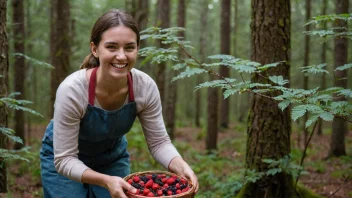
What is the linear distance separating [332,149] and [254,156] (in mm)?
5281

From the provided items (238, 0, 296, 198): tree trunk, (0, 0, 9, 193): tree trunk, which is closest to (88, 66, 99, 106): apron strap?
(0, 0, 9, 193): tree trunk

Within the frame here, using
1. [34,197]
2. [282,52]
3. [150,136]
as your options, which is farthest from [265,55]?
[34,197]

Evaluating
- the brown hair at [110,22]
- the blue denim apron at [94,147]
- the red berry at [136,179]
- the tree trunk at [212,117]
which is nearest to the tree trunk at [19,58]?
the tree trunk at [212,117]

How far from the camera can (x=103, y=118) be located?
109 inches

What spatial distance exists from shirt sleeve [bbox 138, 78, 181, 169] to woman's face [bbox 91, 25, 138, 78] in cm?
37

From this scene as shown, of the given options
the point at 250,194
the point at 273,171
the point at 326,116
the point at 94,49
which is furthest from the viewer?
the point at 250,194

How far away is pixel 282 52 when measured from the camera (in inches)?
168

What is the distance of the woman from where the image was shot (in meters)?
2.58

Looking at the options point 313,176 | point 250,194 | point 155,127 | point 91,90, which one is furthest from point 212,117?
point 91,90

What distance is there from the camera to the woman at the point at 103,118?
2.58 meters

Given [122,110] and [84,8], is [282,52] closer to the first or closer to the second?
[122,110]

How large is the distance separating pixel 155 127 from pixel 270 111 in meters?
1.82

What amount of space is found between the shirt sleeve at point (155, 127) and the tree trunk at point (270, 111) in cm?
170

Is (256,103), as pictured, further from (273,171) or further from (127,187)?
(127,187)
